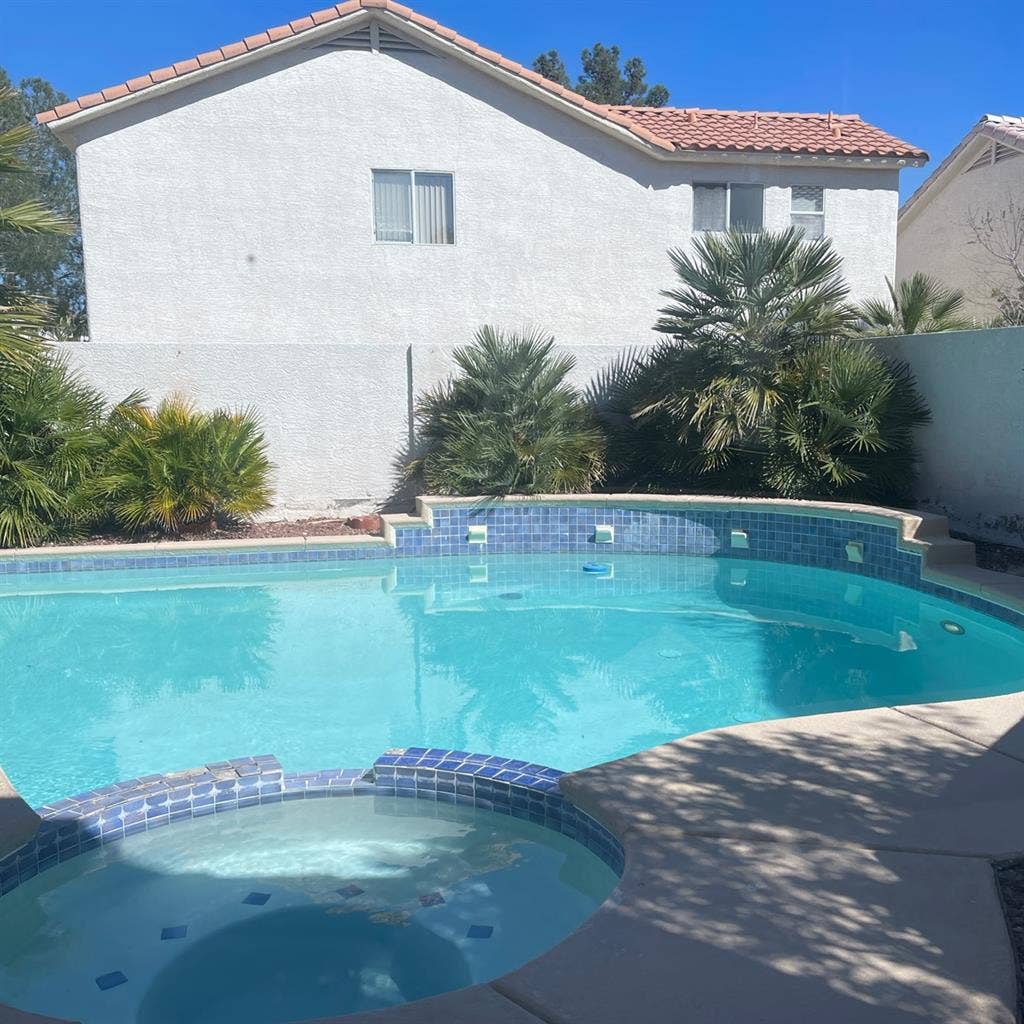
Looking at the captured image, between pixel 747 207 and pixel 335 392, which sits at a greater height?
pixel 747 207

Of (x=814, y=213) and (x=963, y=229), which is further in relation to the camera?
(x=963, y=229)

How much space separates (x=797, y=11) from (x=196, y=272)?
1073cm

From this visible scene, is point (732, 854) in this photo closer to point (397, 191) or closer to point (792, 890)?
point (792, 890)

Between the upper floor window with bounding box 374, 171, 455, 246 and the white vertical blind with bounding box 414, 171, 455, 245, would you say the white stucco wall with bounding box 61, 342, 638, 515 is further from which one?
the white vertical blind with bounding box 414, 171, 455, 245

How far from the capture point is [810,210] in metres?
17.5

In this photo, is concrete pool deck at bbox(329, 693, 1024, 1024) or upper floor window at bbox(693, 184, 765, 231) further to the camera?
upper floor window at bbox(693, 184, 765, 231)

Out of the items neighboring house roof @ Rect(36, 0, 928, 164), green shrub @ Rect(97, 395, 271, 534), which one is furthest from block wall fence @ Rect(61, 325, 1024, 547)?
neighboring house roof @ Rect(36, 0, 928, 164)

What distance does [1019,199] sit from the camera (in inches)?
766

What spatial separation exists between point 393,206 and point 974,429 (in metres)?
9.32

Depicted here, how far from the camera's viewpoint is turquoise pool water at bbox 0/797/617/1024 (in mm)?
3748

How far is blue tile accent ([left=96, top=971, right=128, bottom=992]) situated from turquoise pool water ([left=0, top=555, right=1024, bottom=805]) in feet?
7.37

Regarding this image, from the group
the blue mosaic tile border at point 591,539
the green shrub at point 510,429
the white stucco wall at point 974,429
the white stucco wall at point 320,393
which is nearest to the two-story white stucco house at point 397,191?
the white stucco wall at point 320,393

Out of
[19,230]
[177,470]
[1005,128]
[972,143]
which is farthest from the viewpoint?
[972,143]

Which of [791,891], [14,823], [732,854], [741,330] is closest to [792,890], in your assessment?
[791,891]
